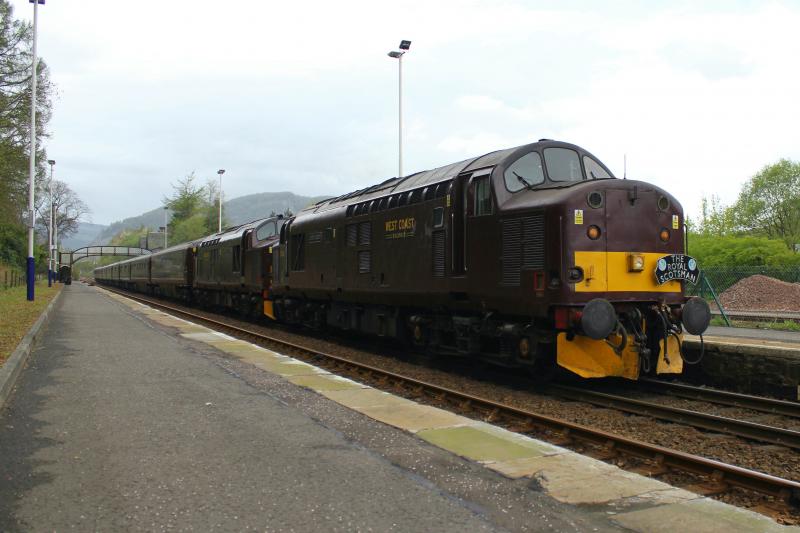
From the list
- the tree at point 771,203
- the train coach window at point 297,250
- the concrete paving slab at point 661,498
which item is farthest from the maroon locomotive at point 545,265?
the tree at point 771,203

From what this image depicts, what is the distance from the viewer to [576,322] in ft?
25.6

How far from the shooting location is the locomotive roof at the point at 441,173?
9234mm

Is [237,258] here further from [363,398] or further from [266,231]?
[363,398]

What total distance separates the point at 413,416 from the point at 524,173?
4.03 metres

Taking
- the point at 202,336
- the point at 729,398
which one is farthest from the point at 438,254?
the point at 202,336

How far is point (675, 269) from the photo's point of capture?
8539 mm

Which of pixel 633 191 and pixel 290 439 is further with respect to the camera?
pixel 633 191

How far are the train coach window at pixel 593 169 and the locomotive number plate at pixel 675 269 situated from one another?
185 cm

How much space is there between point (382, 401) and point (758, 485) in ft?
14.3

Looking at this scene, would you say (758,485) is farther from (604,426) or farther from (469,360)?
(469,360)

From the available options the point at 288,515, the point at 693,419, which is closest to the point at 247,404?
the point at 288,515

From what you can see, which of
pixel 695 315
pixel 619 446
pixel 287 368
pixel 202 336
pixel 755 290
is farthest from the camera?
pixel 755 290

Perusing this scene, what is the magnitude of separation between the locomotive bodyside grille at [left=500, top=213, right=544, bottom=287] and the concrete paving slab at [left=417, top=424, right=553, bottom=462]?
2629 mm

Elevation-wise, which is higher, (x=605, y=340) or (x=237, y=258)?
(x=237, y=258)
